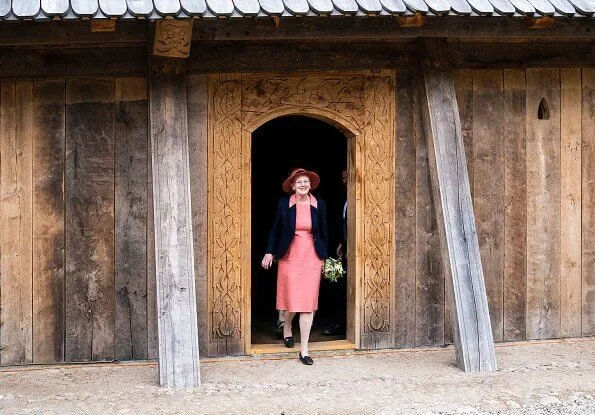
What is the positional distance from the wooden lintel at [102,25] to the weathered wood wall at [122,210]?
0.74 meters

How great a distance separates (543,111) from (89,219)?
4.40 meters

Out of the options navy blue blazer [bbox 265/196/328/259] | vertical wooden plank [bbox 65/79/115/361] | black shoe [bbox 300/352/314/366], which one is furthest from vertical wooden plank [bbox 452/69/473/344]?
vertical wooden plank [bbox 65/79/115/361]

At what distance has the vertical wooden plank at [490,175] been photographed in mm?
9031

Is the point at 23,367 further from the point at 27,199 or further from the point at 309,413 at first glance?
the point at 309,413

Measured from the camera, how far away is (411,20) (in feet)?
25.8

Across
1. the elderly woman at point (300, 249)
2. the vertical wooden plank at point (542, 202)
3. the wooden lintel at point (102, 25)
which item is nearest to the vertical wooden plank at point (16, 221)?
the wooden lintel at point (102, 25)

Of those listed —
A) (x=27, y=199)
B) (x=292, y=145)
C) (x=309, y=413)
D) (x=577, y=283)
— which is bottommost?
(x=309, y=413)

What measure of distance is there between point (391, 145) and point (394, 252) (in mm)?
991

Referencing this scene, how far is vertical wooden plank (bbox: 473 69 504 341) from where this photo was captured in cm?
903

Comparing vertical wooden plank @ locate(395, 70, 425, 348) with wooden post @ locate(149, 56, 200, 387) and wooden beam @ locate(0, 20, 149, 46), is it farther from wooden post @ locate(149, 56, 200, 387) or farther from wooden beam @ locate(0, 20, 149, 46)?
wooden beam @ locate(0, 20, 149, 46)

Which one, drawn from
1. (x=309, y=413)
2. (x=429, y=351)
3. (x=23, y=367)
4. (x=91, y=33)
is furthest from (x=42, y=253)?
(x=429, y=351)

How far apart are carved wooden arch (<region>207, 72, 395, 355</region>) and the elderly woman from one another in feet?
1.01

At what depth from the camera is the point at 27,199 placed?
8.27 metres

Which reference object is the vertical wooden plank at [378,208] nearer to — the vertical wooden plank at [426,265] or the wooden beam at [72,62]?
the vertical wooden plank at [426,265]
